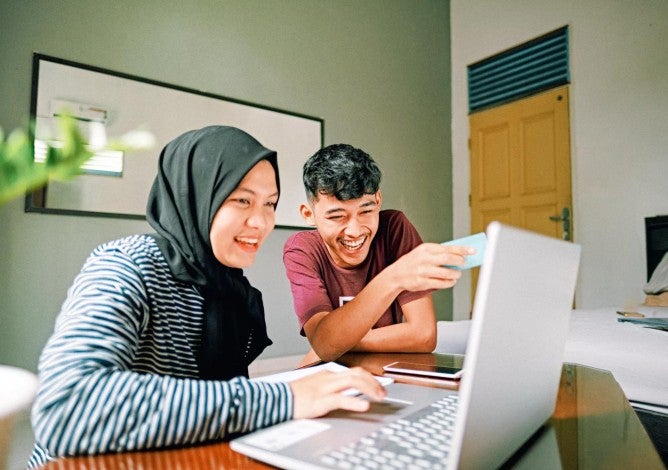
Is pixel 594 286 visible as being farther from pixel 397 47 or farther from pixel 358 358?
pixel 358 358

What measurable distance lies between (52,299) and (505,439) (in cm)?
285

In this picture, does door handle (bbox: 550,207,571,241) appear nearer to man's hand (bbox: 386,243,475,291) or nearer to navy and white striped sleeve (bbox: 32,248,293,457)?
man's hand (bbox: 386,243,475,291)

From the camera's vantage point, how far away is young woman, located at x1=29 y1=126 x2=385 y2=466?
22.0 inches

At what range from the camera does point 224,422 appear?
591 mm

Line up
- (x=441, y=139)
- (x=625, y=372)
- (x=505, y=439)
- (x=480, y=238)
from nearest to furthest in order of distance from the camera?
(x=505, y=439) < (x=480, y=238) < (x=625, y=372) < (x=441, y=139)

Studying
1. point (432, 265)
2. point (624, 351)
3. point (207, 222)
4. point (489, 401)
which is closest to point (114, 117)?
point (207, 222)

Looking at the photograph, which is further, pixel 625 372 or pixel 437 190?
pixel 437 190

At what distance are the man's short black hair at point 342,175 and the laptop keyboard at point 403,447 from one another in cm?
94

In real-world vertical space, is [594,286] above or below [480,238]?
A: below

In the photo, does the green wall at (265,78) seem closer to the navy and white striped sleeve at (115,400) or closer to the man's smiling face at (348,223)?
the man's smiling face at (348,223)

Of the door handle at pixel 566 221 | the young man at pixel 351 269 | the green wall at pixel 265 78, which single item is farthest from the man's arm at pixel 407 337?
the door handle at pixel 566 221

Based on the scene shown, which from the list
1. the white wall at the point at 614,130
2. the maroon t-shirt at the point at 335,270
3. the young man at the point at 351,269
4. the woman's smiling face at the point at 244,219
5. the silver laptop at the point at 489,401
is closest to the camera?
the silver laptop at the point at 489,401

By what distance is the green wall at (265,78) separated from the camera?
2.65m

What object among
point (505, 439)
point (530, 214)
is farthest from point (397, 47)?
point (505, 439)
